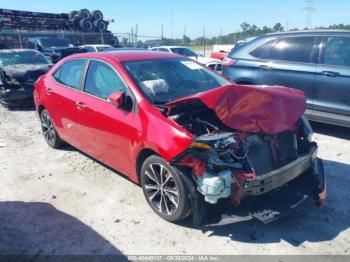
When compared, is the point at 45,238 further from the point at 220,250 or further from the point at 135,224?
the point at 220,250

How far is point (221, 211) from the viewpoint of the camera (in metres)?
3.35

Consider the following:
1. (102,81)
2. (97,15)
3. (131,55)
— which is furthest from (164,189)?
(97,15)

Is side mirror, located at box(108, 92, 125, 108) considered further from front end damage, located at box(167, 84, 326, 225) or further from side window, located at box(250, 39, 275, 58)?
side window, located at box(250, 39, 275, 58)

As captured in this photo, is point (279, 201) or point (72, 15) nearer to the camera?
point (279, 201)

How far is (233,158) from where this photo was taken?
3240 millimetres

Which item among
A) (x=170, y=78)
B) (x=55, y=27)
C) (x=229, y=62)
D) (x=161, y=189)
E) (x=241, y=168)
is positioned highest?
(x=55, y=27)

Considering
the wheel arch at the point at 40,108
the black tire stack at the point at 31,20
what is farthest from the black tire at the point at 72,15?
the wheel arch at the point at 40,108

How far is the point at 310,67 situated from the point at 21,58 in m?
8.44

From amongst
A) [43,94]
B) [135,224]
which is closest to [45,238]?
[135,224]

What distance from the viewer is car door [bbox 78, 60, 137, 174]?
12.7 ft

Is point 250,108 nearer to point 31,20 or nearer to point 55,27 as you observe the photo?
point 31,20

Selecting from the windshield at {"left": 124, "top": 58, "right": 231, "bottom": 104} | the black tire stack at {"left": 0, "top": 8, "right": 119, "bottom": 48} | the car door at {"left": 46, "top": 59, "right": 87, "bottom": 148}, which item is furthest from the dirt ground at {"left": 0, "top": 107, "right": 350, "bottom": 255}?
the black tire stack at {"left": 0, "top": 8, "right": 119, "bottom": 48}

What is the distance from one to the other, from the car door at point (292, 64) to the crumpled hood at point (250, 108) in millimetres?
2851

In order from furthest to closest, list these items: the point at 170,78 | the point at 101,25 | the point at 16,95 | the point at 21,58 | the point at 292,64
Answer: the point at 101,25 < the point at 21,58 < the point at 16,95 < the point at 292,64 < the point at 170,78
